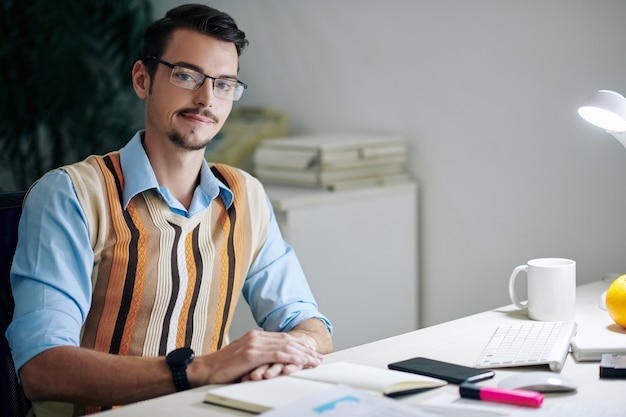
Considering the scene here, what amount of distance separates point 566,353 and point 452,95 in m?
1.29

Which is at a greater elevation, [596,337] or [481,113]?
[481,113]

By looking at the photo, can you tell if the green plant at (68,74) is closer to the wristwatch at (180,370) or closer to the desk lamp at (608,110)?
the desk lamp at (608,110)

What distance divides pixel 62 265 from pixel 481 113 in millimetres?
1444

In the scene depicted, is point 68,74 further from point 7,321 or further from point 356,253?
point 7,321

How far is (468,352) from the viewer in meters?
1.52

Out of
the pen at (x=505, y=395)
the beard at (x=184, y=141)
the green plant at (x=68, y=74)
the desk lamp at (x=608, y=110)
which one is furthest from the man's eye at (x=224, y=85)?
the green plant at (x=68, y=74)

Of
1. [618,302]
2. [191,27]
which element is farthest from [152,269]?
[618,302]

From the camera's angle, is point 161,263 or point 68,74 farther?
point 68,74

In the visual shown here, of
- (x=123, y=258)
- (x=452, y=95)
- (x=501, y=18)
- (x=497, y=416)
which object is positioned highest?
(x=501, y=18)

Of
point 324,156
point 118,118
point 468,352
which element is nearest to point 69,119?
point 118,118

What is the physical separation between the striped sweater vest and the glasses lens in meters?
0.19

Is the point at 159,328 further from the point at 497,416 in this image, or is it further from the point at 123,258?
the point at 497,416

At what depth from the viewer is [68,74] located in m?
3.47

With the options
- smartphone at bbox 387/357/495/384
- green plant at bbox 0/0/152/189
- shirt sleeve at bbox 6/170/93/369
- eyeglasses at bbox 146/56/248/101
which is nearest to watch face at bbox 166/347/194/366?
shirt sleeve at bbox 6/170/93/369
